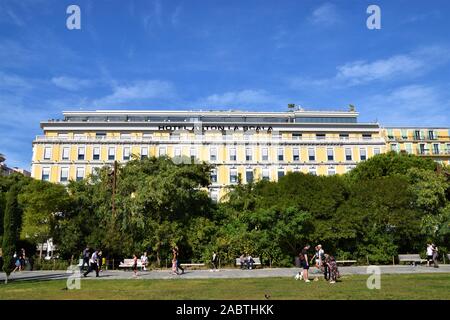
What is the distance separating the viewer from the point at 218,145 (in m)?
76.3

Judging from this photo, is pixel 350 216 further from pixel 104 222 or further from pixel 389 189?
pixel 104 222

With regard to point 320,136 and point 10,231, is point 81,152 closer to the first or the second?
point 320,136

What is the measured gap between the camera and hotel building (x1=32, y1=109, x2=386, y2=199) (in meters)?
73.8

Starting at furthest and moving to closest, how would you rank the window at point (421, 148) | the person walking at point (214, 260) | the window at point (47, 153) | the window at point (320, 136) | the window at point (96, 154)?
the window at point (421, 148) → the window at point (320, 136) → the window at point (96, 154) → the window at point (47, 153) → the person walking at point (214, 260)

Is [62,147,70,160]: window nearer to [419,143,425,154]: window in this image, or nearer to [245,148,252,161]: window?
[245,148,252,161]: window

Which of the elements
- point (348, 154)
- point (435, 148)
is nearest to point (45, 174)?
point (348, 154)

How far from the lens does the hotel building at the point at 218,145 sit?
242 feet

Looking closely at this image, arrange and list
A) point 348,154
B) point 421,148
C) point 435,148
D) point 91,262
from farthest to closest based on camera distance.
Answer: point 421,148 → point 435,148 → point 348,154 → point 91,262

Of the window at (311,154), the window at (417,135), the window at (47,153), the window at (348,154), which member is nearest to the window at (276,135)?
the window at (311,154)

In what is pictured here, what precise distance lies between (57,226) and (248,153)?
44072 millimetres

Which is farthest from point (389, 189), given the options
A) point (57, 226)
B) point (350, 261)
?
point (57, 226)

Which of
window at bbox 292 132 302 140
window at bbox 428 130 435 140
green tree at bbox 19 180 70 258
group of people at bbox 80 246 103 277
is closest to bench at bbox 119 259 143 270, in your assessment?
group of people at bbox 80 246 103 277

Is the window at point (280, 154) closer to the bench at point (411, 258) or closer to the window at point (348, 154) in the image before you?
the window at point (348, 154)
